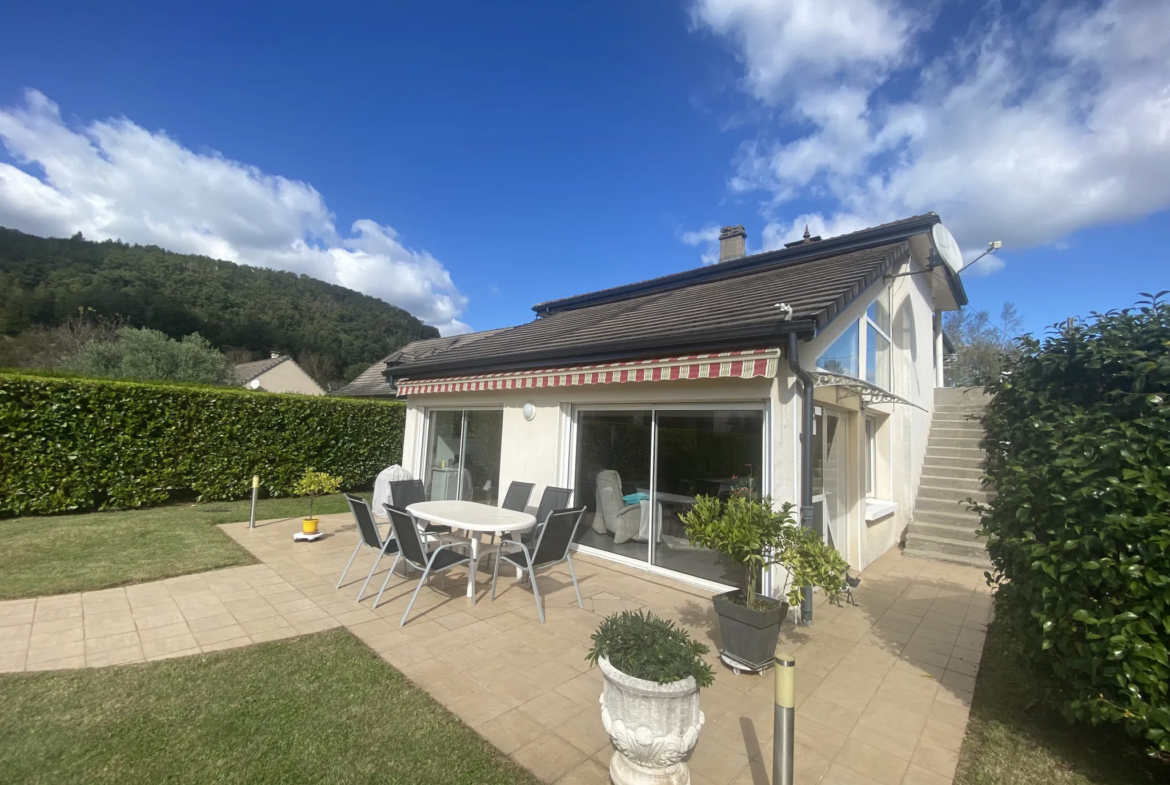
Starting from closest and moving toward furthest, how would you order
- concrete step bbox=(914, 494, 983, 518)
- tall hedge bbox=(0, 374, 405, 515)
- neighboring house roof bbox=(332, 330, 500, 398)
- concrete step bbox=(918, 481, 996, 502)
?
tall hedge bbox=(0, 374, 405, 515)
concrete step bbox=(914, 494, 983, 518)
concrete step bbox=(918, 481, 996, 502)
neighboring house roof bbox=(332, 330, 500, 398)

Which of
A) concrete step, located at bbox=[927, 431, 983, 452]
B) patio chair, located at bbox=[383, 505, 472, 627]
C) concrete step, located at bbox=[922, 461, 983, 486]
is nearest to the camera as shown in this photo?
patio chair, located at bbox=[383, 505, 472, 627]

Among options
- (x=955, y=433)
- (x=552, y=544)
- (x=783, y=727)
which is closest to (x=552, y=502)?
(x=552, y=544)

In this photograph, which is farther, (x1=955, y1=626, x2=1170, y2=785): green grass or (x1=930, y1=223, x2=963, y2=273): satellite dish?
(x1=930, y1=223, x2=963, y2=273): satellite dish

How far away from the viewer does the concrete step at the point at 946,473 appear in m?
15.8

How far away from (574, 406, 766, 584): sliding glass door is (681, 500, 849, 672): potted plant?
1996 millimetres

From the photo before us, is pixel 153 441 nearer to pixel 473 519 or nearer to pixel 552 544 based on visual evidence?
pixel 473 519

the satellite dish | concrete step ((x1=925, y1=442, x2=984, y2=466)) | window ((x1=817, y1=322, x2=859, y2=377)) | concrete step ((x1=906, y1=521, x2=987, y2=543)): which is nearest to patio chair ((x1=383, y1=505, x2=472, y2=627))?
window ((x1=817, y1=322, x2=859, y2=377))

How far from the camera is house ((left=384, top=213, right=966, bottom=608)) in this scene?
863 centimetres

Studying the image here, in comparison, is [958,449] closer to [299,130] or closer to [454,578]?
[454,578]

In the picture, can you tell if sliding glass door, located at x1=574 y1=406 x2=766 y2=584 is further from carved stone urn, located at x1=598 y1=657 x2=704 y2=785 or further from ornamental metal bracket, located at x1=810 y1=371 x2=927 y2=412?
carved stone urn, located at x1=598 y1=657 x2=704 y2=785

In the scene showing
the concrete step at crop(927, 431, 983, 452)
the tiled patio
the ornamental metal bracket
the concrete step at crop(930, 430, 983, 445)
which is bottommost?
the tiled patio

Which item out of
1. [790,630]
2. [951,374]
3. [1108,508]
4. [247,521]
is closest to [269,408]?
[247,521]

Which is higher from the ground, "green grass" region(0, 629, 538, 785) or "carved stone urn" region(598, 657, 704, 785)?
"carved stone urn" region(598, 657, 704, 785)

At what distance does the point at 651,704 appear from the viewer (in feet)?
12.6
